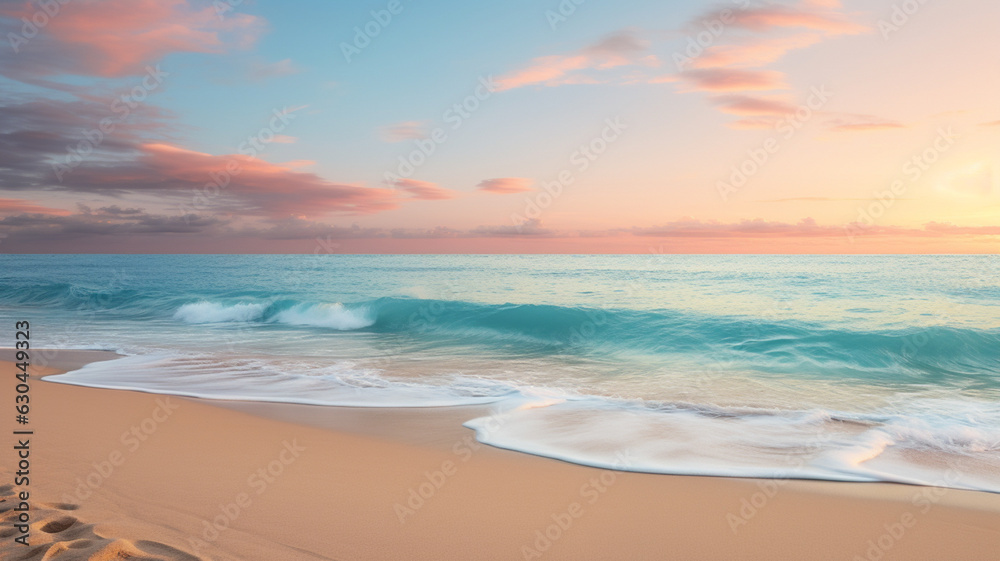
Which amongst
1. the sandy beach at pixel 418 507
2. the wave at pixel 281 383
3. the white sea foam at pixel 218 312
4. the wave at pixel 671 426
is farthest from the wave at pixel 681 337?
the sandy beach at pixel 418 507

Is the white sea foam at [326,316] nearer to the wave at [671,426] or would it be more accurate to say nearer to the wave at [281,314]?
the wave at [281,314]

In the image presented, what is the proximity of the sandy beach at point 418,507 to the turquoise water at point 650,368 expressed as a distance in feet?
1.84

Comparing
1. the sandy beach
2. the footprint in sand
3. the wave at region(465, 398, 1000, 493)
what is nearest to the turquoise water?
the wave at region(465, 398, 1000, 493)

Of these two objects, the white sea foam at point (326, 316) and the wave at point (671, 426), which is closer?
the wave at point (671, 426)

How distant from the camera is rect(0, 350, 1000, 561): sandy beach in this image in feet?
10.8

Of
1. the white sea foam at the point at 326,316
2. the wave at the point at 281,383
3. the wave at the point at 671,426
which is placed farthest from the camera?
the white sea foam at the point at 326,316

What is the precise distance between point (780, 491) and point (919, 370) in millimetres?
9095

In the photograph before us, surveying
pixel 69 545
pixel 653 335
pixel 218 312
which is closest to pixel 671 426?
pixel 69 545

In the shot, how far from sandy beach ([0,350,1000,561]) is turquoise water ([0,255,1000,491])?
560 millimetres

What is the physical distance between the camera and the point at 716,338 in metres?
14.2

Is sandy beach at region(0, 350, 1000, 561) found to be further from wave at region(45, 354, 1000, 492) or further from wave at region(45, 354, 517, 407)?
wave at region(45, 354, 517, 407)

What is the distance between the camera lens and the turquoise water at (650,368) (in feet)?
18.0

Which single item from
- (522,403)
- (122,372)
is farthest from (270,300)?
(522,403)

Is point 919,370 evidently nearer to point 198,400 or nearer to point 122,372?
point 198,400
